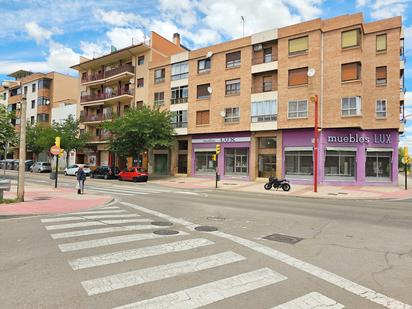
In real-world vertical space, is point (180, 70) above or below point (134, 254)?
above

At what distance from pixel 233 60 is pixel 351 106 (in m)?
12.3

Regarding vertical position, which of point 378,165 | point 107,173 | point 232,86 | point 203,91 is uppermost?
point 232,86

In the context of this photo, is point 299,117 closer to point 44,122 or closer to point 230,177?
point 230,177

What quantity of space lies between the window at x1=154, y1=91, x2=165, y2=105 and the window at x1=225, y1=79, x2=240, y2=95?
8776 millimetres

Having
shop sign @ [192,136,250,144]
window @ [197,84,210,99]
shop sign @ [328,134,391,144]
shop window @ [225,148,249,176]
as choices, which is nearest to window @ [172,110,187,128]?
shop sign @ [192,136,250,144]

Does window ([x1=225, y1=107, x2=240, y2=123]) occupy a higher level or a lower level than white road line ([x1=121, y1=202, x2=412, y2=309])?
higher

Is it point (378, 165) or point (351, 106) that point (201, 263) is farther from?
point (378, 165)

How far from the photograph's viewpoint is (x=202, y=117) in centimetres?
3534

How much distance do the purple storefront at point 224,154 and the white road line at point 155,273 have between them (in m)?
26.1

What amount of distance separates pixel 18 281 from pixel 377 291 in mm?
5067

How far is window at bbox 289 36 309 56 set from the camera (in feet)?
94.9

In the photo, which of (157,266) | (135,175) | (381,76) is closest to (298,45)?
(381,76)

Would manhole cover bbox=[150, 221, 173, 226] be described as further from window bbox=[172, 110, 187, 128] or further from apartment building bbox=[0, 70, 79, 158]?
apartment building bbox=[0, 70, 79, 158]

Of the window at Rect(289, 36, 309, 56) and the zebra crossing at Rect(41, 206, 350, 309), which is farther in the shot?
the window at Rect(289, 36, 309, 56)
